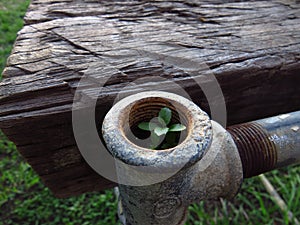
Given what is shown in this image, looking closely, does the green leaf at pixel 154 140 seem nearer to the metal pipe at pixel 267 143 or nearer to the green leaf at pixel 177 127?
the green leaf at pixel 177 127

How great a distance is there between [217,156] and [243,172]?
0.48 ft

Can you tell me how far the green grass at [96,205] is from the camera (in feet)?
6.34

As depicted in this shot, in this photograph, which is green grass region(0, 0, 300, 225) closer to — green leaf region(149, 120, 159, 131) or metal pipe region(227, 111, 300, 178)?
metal pipe region(227, 111, 300, 178)

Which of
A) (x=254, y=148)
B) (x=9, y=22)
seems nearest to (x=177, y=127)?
(x=254, y=148)

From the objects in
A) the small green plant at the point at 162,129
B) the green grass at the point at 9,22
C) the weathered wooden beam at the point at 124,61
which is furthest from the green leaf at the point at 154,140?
the green grass at the point at 9,22

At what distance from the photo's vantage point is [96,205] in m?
2.01

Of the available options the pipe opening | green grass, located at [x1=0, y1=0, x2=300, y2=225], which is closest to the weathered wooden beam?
the pipe opening

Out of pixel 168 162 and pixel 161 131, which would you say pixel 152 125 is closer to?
pixel 161 131

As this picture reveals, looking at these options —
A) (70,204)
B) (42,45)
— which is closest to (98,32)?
(42,45)

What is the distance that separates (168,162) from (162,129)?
0.43 ft

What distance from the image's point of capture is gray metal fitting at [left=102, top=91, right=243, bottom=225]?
0.70 m

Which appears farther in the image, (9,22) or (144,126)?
(9,22)

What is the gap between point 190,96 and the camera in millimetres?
1046

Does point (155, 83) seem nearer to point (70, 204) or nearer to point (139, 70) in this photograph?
point (139, 70)
